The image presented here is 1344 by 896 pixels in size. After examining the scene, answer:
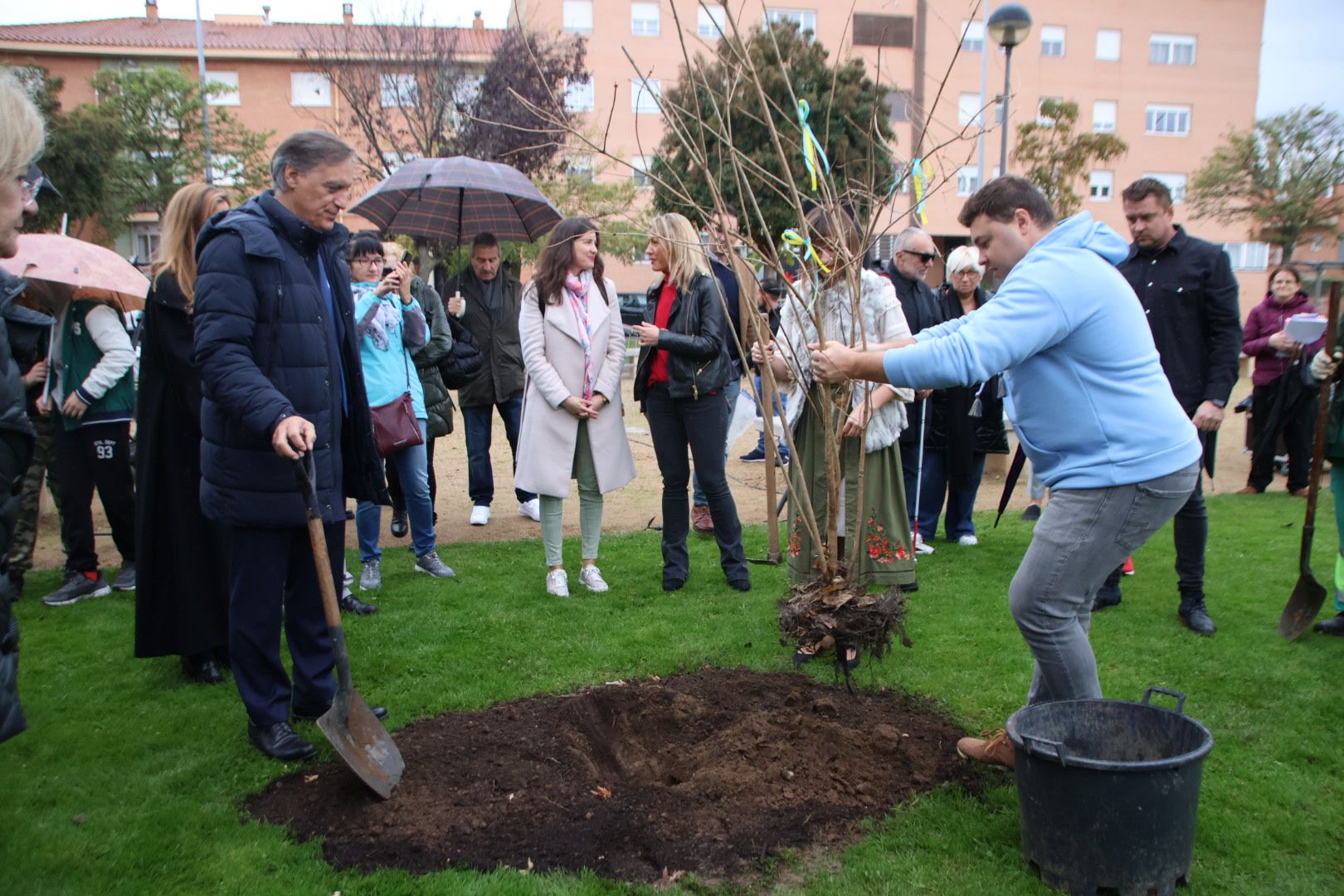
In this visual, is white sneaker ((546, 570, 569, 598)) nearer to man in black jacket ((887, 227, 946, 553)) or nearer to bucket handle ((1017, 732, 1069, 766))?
man in black jacket ((887, 227, 946, 553))

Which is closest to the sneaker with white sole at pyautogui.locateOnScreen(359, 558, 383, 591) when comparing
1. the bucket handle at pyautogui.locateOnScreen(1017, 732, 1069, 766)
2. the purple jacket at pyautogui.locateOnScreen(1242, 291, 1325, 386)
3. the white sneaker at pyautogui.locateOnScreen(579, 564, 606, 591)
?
the white sneaker at pyautogui.locateOnScreen(579, 564, 606, 591)

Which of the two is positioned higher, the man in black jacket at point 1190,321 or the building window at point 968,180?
the building window at point 968,180

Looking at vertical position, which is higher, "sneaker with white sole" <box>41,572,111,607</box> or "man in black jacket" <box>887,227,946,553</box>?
"man in black jacket" <box>887,227,946,553</box>

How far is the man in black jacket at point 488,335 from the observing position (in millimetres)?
7512

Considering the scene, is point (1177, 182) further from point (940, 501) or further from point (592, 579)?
point (592, 579)

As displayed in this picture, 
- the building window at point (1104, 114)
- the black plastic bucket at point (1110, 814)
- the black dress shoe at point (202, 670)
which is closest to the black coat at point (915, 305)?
the black plastic bucket at point (1110, 814)

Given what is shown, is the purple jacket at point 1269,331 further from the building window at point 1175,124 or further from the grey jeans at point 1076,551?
the building window at point 1175,124

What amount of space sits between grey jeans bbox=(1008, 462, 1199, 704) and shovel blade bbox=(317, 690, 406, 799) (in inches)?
84.2

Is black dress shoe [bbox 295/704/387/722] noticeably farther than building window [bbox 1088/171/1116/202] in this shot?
No

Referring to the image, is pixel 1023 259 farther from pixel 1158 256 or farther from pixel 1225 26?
pixel 1225 26

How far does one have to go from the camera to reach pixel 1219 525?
764 centimetres

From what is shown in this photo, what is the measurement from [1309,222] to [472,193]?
1467 inches

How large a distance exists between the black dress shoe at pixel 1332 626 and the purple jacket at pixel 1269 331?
15.5 feet

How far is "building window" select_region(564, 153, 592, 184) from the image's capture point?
26.0 meters
